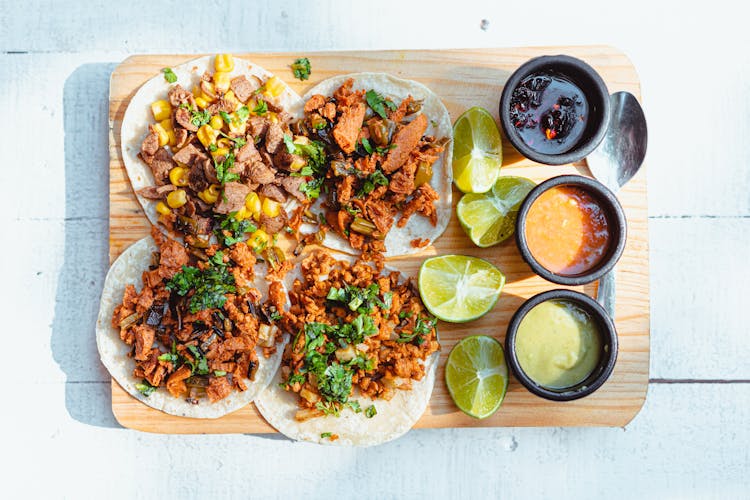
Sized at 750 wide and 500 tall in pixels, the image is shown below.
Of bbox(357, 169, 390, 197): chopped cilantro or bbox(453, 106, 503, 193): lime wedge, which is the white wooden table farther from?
bbox(357, 169, 390, 197): chopped cilantro

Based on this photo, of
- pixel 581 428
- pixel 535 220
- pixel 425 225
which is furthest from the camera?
pixel 581 428

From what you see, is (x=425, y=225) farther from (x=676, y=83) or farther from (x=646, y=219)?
(x=676, y=83)

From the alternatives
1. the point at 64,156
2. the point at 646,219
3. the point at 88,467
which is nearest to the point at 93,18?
the point at 64,156

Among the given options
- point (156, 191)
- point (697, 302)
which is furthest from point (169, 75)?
point (697, 302)

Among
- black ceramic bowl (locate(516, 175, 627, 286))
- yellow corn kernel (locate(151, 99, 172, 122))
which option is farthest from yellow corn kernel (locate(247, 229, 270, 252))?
black ceramic bowl (locate(516, 175, 627, 286))

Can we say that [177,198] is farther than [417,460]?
No

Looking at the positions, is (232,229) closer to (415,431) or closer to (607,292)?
(415,431)

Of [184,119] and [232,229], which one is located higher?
[184,119]
